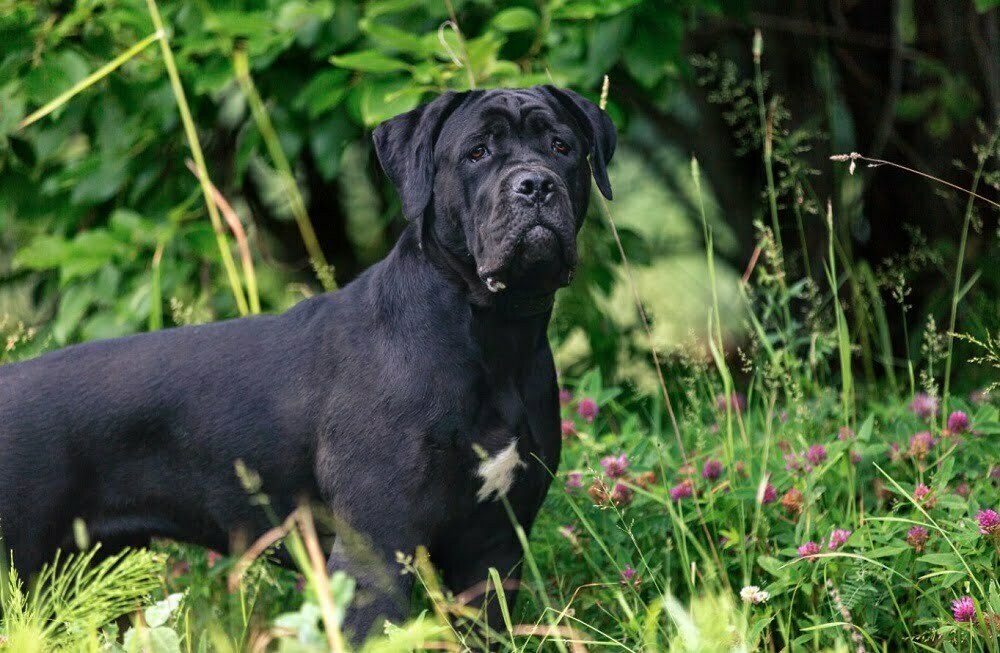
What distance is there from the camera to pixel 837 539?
305 centimetres

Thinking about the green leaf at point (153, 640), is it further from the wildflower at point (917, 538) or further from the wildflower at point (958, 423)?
the wildflower at point (958, 423)

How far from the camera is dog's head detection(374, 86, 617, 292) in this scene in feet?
9.36

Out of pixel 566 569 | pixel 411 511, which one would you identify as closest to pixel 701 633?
pixel 411 511

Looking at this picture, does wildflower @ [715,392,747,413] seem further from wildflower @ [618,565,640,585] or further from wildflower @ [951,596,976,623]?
wildflower @ [951,596,976,623]

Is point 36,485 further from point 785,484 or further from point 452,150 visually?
point 785,484

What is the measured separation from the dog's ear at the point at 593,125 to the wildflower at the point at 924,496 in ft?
3.59

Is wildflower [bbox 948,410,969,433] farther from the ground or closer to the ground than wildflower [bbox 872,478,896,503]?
farther from the ground

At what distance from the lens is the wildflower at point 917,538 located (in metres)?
2.99

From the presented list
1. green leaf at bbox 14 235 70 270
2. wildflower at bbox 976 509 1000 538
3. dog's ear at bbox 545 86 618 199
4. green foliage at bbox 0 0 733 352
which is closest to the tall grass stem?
green foliage at bbox 0 0 733 352

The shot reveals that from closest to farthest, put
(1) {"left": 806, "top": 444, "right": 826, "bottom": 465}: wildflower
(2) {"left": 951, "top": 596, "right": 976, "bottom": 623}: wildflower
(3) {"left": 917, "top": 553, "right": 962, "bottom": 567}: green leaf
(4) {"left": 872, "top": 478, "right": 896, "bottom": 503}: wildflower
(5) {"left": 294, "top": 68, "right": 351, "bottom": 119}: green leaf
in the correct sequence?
(2) {"left": 951, "top": 596, "right": 976, "bottom": 623}: wildflower, (3) {"left": 917, "top": 553, "right": 962, "bottom": 567}: green leaf, (1) {"left": 806, "top": 444, "right": 826, "bottom": 465}: wildflower, (4) {"left": 872, "top": 478, "right": 896, "bottom": 503}: wildflower, (5) {"left": 294, "top": 68, "right": 351, "bottom": 119}: green leaf

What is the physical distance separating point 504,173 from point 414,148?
304mm

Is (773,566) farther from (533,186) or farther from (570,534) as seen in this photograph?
(533,186)

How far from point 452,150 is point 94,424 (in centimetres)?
111

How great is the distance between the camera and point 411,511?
2.84 meters
